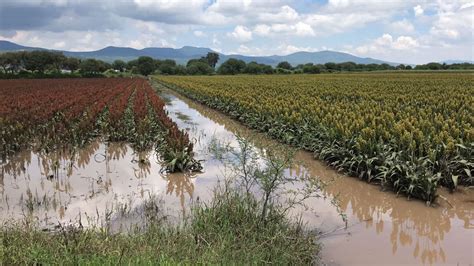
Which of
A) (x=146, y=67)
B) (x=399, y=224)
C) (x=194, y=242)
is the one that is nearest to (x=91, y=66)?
(x=146, y=67)

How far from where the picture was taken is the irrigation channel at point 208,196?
4617 mm

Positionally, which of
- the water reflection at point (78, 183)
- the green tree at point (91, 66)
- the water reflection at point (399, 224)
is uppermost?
the green tree at point (91, 66)

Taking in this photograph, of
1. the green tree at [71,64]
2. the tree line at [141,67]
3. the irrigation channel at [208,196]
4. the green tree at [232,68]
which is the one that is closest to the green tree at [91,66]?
the tree line at [141,67]

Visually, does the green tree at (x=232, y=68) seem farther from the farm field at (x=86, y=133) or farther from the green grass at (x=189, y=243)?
the green grass at (x=189, y=243)

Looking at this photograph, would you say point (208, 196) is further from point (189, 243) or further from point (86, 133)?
point (86, 133)

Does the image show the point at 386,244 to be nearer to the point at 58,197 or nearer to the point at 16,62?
the point at 58,197

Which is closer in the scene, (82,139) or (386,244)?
(386,244)

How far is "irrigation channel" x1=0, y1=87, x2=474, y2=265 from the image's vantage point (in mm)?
4617

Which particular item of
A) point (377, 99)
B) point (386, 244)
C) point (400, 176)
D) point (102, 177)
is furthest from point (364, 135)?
point (377, 99)

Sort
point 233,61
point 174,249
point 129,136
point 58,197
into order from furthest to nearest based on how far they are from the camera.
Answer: point 233,61
point 129,136
point 58,197
point 174,249

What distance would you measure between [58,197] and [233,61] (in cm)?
11023

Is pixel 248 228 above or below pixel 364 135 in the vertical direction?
below

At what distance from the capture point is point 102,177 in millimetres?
7496

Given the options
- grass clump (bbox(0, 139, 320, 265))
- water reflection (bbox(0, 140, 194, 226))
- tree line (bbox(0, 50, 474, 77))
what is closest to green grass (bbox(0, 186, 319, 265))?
grass clump (bbox(0, 139, 320, 265))
